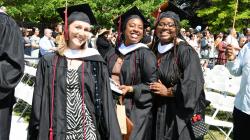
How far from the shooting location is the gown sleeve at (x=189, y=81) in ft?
16.6

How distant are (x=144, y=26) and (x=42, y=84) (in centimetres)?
170

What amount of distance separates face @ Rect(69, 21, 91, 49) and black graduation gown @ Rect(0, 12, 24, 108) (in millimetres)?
439

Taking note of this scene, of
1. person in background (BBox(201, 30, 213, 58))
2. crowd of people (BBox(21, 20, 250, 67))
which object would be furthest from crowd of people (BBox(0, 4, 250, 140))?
person in background (BBox(201, 30, 213, 58))

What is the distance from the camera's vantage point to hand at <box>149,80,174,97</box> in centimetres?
511

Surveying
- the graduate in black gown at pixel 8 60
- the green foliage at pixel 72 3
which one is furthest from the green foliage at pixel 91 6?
the graduate in black gown at pixel 8 60

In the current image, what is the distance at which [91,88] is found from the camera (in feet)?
13.3

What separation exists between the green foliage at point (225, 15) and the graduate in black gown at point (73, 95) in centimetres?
2645

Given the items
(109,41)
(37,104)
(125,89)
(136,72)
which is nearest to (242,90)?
(136,72)

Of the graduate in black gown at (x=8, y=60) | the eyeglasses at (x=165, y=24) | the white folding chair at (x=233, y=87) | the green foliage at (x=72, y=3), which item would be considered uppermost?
the green foliage at (x=72, y=3)

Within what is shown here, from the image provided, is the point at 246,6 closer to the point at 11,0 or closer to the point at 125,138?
the point at 11,0

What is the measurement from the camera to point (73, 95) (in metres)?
4.03

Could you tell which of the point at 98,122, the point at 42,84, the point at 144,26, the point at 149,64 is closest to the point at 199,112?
the point at 149,64

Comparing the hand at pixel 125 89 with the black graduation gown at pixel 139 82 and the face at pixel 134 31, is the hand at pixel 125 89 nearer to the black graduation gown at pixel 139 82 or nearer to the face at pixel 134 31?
the black graduation gown at pixel 139 82

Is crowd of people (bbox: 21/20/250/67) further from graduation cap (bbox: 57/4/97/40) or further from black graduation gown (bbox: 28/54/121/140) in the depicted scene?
black graduation gown (bbox: 28/54/121/140)
